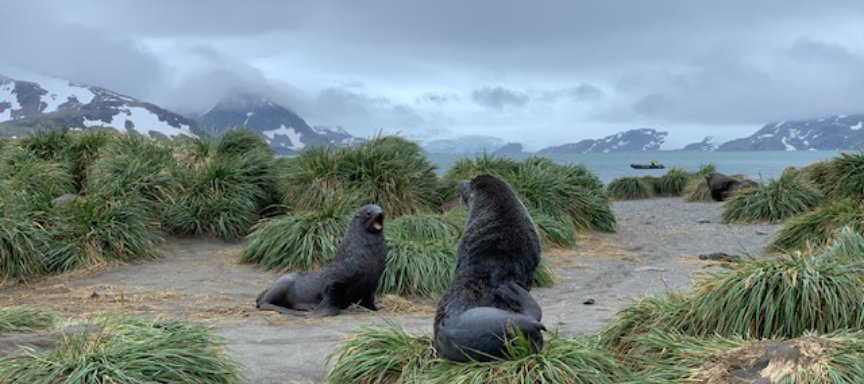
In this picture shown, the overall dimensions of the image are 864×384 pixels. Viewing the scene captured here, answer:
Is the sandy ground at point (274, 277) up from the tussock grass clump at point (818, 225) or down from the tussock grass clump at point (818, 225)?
down

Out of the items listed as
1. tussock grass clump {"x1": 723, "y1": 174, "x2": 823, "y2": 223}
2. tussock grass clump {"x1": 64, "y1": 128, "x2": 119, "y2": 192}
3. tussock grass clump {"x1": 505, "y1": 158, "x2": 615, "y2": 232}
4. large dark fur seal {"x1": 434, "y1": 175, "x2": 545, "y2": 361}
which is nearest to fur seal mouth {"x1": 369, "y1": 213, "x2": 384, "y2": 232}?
large dark fur seal {"x1": 434, "y1": 175, "x2": 545, "y2": 361}

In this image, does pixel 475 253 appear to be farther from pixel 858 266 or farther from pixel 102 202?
pixel 102 202

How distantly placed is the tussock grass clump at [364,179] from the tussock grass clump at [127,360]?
657 centimetres

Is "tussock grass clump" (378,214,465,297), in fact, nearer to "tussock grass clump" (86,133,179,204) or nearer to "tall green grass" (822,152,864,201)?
"tussock grass clump" (86,133,179,204)

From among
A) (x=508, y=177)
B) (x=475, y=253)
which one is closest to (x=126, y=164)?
(x=508, y=177)

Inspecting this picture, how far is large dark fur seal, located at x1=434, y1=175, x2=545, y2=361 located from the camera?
4.00 m

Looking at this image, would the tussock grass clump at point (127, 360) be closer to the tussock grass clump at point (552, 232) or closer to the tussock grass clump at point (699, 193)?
the tussock grass clump at point (552, 232)

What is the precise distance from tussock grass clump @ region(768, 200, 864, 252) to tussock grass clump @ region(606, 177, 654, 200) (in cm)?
1441

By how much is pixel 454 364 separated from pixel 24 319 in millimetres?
3146

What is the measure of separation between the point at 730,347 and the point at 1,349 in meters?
3.84

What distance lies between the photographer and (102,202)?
10656mm

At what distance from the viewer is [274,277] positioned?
30.9ft

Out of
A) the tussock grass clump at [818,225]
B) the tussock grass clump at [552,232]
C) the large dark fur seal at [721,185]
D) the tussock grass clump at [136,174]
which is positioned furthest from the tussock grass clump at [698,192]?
the tussock grass clump at [136,174]

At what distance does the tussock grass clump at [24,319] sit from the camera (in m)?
5.20
